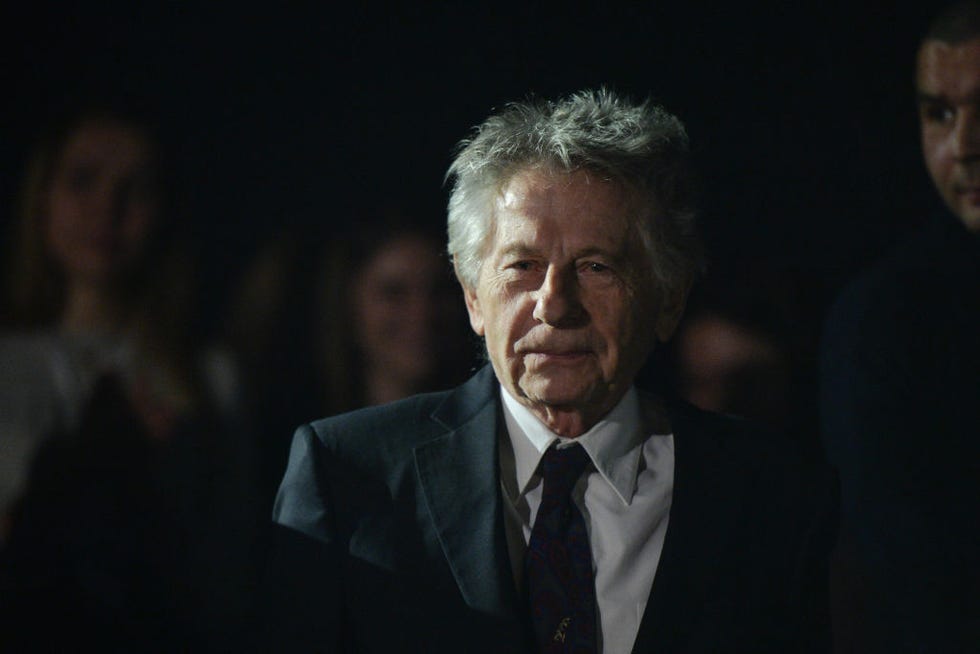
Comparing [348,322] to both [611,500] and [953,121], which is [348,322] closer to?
[611,500]

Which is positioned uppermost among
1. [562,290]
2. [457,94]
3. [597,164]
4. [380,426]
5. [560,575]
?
[457,94]

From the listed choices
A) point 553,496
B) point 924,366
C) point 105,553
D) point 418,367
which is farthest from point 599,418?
point 105,553

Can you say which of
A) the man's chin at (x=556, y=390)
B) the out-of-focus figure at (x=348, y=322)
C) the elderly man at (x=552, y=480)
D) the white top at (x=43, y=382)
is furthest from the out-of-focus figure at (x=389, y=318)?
the man's chin at (x=556, y=390)

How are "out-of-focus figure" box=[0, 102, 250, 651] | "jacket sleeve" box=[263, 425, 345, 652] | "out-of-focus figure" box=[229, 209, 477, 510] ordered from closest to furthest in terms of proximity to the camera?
"jacket sleeve" box=[263, 425, 345, 652] < "out-of-focus figure" box=[0, 102, 250, 651] < "out-of-focus figure" box=[229, 209, 477, 510]

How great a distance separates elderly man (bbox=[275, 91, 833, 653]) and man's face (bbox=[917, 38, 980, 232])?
98 cm

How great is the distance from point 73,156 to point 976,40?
198 centimetres

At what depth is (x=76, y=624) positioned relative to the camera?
7.45 ft

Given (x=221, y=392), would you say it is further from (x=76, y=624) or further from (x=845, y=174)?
(x=845, y=174)

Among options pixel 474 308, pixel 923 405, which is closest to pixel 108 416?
pixel 474 308

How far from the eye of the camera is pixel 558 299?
167 centimetres

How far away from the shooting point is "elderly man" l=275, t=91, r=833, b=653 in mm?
1655

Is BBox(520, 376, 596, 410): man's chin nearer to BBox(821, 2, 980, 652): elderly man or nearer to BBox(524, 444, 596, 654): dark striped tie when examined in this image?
BBox(524, 444, 596, 654): dark striped tie

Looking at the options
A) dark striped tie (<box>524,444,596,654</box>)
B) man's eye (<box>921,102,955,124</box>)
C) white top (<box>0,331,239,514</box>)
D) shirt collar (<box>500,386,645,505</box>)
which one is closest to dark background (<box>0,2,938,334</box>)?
man's eye (<box>921,102,955,124</box>)

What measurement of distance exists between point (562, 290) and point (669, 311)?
25 cm
